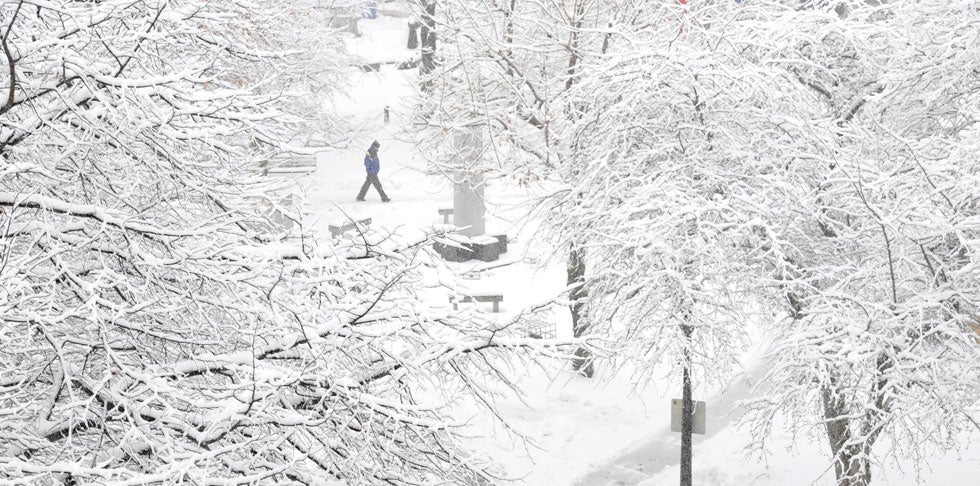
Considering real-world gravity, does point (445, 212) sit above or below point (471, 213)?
below

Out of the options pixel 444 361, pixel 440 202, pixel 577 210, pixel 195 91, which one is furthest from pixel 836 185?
pixel 440 202

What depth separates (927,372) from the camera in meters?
8.77

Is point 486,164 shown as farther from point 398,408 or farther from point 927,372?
point 398,408

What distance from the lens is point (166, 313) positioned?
590 cm

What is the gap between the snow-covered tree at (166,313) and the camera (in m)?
5.14

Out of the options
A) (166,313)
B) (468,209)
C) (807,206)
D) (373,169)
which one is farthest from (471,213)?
(166,313)

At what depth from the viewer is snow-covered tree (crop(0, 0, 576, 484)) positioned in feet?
16.9

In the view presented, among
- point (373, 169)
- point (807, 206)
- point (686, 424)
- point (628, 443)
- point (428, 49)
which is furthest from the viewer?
point (373, 169)

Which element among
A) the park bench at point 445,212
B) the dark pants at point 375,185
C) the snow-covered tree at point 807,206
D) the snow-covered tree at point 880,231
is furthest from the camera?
the dark pants at point 375,185

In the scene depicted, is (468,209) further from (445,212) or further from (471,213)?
(445,212)

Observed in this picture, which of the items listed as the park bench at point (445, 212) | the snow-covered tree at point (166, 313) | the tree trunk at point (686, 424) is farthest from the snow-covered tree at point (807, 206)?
the park bench at point (445, 212)

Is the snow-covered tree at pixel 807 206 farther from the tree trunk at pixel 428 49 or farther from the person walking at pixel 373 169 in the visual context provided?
the person walking at pixel 373 169

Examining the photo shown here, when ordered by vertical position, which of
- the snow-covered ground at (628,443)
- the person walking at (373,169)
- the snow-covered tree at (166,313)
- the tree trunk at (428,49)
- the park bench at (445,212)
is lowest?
the snow-covered ground at (628,443)

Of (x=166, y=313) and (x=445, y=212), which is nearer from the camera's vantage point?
(x=166, y=313)
